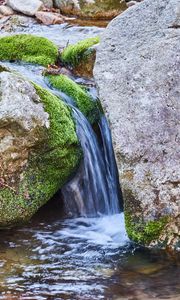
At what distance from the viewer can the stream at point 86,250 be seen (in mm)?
4336

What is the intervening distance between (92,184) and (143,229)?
1258 mm

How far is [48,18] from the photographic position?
540 inches

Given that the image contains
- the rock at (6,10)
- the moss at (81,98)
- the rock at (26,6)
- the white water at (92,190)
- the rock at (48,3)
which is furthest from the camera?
the rock at (48,3)

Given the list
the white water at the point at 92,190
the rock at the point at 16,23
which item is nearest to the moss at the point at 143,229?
the white water at the point at 92,190

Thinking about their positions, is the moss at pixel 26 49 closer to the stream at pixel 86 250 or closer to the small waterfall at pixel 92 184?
the stream at pixel 86 250

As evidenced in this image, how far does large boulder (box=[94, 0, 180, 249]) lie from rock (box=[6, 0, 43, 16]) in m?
9.83

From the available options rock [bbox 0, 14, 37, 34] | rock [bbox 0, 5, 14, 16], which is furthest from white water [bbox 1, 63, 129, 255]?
rock [bbox 0, 5, 14, 16]

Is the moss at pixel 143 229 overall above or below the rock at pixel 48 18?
below

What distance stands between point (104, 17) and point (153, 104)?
35.7 ft

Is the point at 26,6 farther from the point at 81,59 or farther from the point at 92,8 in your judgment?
the point at 81,59

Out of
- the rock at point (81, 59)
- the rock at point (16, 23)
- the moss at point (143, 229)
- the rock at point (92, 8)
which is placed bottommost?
the moss at point (143, 229)

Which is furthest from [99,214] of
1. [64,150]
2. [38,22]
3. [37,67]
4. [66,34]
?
[38,22]

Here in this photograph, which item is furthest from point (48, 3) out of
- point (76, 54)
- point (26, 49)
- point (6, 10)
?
point (76, 54)

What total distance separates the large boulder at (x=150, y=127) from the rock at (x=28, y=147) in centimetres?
69
